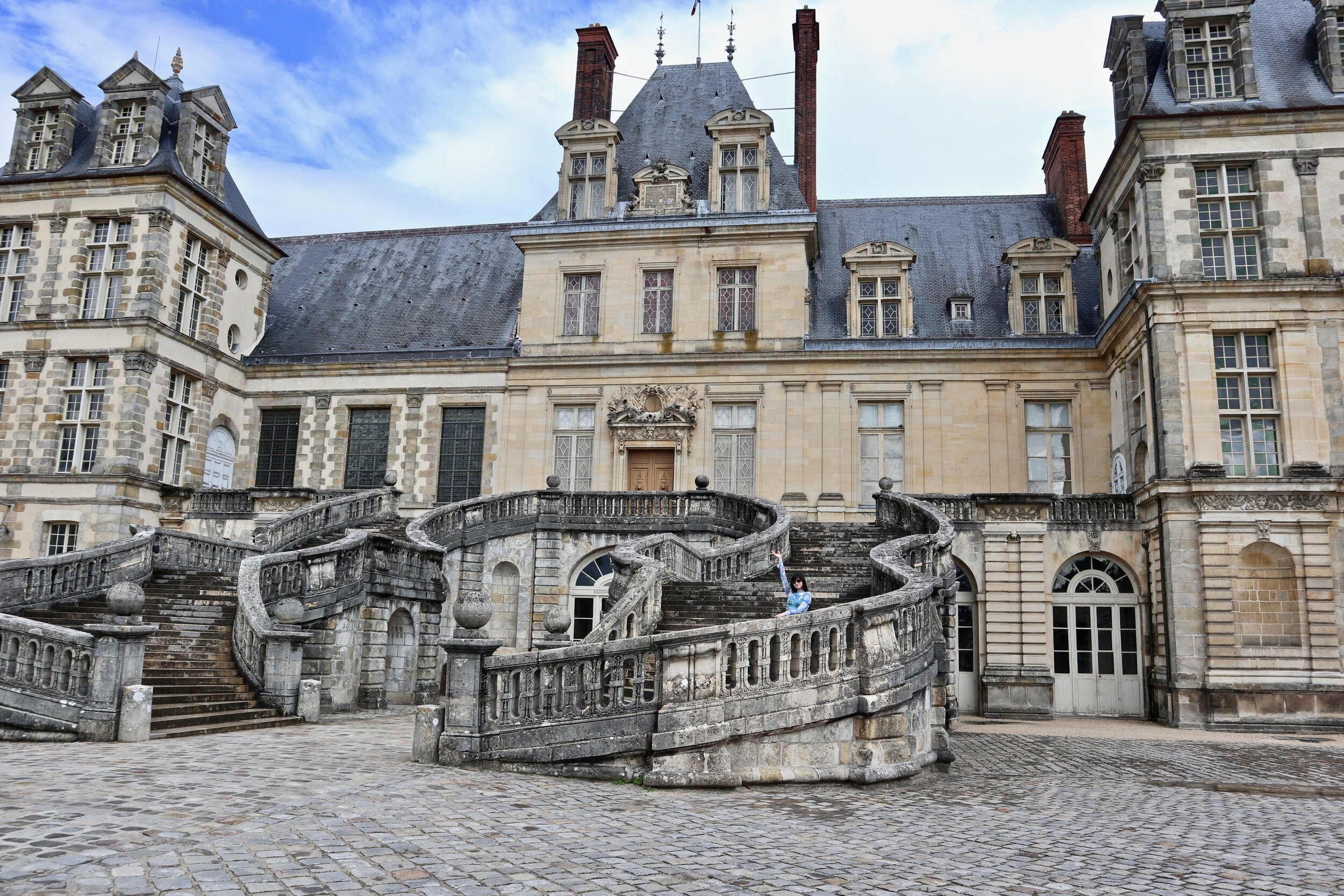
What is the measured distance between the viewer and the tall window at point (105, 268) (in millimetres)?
25141

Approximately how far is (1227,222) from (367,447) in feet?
69.7

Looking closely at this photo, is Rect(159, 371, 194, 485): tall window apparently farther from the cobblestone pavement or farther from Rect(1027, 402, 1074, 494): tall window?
Rect(1027, 402, 1074, 494): tall window

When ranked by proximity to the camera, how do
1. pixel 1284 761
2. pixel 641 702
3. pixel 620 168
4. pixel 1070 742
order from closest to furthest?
pixel 641 702, pixel 1284 761, pixel 1070 742, pixel 620 168

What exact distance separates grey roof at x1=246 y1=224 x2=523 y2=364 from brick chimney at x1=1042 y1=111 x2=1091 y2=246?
15677 mm

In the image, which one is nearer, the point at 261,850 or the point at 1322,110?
the point at 261,850

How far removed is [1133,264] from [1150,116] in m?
3.09

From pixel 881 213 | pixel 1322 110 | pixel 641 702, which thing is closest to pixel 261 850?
pixel 641 702

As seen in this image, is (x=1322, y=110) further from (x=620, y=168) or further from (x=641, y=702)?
(x=641, y=702)

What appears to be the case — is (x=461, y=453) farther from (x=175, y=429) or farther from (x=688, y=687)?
(x=688, y=687)

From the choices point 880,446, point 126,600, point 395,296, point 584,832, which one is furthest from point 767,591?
point 395,296

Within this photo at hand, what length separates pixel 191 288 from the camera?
2655cm

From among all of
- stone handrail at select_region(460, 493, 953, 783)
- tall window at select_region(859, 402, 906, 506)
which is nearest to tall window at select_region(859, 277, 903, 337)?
tall window at select_region(859, 402, 906, 506)

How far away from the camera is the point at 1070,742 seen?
1606 cm

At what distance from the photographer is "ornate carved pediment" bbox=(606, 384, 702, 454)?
84.8 ft
